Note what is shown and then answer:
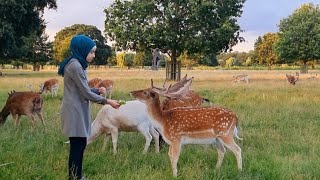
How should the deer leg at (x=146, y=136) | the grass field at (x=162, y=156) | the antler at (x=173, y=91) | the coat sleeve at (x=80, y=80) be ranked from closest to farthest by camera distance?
the coat sleeve at (x=80, y=80)
the grass field at (x=162, y=156)
the antler at (x=173, y=91)
the deer leg at (x=146, y=136)

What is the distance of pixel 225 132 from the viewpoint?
6270mm

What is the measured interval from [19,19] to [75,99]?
1456cm

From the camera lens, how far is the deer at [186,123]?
241 inches

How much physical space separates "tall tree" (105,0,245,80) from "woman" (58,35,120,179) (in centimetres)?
2434

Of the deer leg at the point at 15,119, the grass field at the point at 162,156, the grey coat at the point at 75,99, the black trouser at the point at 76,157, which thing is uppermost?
the grey coat at the point at 75,99

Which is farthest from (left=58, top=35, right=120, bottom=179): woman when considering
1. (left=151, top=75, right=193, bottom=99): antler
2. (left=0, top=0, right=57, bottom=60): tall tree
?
(left=0, top=0, right=57, bottom=60): tall tree

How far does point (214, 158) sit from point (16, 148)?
2.91m

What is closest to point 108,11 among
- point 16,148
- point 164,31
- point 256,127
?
point 164,31

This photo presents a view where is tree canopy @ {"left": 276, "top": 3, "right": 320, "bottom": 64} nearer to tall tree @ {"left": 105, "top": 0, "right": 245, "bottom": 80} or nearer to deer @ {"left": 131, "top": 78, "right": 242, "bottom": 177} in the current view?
tall tree @ {"left": 105, "top": 0, "right": 245, "bottom": 80}

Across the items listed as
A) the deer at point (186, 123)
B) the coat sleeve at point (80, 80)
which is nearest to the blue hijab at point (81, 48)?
the coat sleeve at point (80, 80)

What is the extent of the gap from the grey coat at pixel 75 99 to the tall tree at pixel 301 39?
49828 mm

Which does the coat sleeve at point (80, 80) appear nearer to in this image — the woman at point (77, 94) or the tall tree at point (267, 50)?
the woman at point (77, 94)

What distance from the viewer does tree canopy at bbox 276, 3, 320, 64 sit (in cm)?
5203

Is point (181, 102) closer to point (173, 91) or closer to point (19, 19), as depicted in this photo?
point (173, 91)
